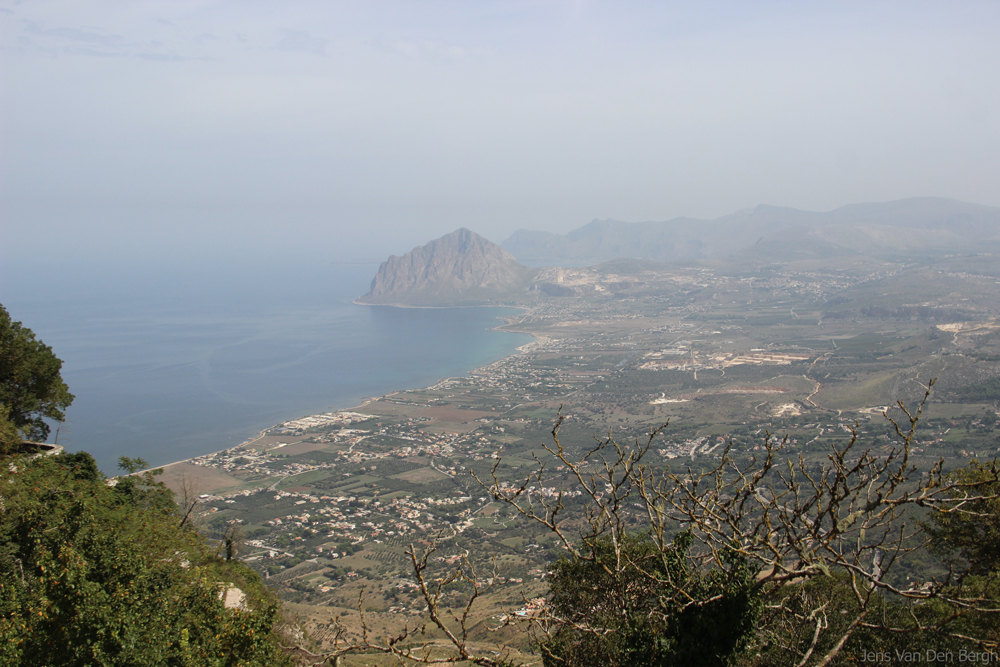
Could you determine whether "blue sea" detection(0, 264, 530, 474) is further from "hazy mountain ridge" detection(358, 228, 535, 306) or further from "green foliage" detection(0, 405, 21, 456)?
"hazy mountain ridge" detection(358, 228, 535, 306)

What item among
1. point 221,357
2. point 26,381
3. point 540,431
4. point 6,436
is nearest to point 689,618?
point 6,436

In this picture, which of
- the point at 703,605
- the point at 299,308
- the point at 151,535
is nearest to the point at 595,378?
the point at 151,535

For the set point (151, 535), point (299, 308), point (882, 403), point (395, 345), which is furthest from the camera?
point (299, 308)

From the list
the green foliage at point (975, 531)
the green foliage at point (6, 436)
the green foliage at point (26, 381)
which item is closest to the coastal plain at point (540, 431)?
the green foliage at point (975, 531)

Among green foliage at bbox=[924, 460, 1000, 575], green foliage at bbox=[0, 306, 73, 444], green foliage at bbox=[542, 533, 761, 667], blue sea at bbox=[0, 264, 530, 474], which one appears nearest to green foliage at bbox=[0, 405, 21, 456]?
green foliage at bbox=[0, 306, 73, 444]

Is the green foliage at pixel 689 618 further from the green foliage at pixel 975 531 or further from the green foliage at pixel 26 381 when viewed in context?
the green foliage at pixel 26 381

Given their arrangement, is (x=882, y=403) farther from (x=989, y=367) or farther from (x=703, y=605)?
(x=703, y=605)
